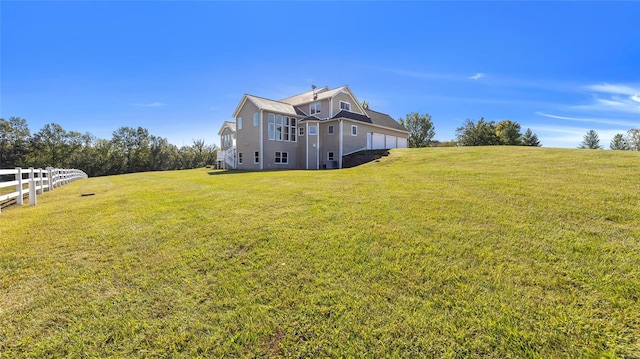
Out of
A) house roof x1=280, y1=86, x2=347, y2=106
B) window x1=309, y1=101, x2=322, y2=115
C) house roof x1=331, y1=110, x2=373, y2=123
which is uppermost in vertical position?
house roof x1=280, y1=86, x2=347, y2=106

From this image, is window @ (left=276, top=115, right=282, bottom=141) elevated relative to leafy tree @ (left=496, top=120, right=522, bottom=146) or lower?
lower

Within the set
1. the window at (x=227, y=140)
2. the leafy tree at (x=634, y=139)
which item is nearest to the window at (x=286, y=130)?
the window at (x=227, y=140)

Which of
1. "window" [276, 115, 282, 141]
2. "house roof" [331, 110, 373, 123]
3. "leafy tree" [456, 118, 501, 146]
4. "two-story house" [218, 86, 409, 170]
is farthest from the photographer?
"leafy tree" [456, 118, 501, 146]

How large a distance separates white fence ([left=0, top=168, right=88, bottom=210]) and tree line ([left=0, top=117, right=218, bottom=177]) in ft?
132

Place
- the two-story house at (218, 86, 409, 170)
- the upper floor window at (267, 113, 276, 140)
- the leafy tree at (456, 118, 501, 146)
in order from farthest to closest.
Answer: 1. the leafy tree at (456, 118, 501, 146)
2. the upper floor window at (267, 113, 276, 140)
3. the two-story house at (218, 86, 409, 170)

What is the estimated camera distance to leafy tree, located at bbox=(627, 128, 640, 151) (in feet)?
178

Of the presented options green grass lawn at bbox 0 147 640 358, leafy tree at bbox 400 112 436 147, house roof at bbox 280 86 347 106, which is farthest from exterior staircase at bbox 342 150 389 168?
leafy tree at bbox 400 112 436 147

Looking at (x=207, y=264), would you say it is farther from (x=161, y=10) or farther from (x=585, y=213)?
(x=161, y=10)

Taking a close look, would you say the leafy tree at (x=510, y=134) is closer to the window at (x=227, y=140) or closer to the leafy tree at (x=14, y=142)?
the window at (x=227, y=140)

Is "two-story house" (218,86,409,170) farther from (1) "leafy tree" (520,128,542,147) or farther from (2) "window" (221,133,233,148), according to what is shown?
(1) "leafy tree" (520,128,542,147)

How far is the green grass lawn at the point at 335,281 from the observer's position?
7.69 ft

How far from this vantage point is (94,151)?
51.1 m

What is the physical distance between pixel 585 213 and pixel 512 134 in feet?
165

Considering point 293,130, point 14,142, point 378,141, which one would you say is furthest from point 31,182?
point 14,142
